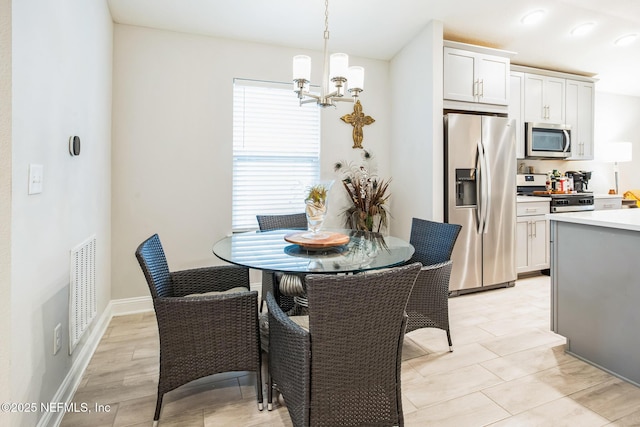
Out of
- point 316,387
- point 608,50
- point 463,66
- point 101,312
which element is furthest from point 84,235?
point 608,50

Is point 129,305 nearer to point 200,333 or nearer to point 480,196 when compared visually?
point 200,333

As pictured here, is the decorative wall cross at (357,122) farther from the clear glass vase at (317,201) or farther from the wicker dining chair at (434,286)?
the clear glass vase at (317,201)

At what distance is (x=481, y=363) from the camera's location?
2.22 m

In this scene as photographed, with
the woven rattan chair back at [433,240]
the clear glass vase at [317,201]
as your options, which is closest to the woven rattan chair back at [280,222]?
the clear glass vase at [317,201]

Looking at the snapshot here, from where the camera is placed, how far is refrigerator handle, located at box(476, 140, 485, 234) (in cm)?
352

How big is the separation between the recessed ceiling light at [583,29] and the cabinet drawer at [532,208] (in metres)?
1.89

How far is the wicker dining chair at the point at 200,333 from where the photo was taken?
163 centimetres

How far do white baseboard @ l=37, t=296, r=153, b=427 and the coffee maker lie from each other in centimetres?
588

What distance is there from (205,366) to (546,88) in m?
5.16

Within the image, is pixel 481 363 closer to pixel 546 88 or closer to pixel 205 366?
pixel 205 366

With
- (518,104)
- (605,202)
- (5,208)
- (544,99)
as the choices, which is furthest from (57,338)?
(605,202)

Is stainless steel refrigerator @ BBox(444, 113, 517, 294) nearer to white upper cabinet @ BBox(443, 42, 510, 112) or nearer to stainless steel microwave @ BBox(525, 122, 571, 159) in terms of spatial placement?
white upper cabinet @ BBox(443, 42, 510, 112)

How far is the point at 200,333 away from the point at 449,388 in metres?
1.44

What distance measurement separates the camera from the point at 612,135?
5.56 meters
